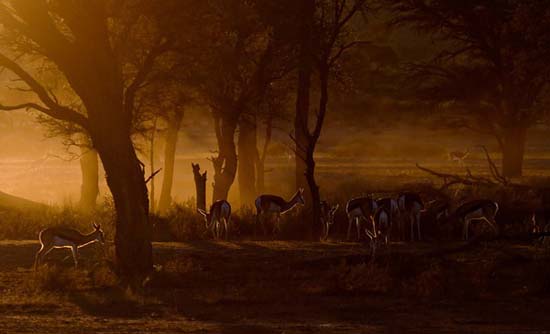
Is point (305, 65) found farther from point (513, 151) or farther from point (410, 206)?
point (513, 151)

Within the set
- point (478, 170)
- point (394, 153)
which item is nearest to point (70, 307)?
point (478, 170)

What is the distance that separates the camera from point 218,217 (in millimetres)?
24250

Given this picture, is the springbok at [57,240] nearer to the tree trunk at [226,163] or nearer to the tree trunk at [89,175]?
the tree trunk at [226,163]

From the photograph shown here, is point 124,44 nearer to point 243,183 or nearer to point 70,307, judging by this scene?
point 70,307

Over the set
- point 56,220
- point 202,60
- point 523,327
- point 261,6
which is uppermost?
point 261,6

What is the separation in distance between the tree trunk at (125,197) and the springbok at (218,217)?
17.2ft

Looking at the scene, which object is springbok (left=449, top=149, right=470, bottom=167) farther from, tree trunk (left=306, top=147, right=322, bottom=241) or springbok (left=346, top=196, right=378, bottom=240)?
springbok (left=346, top=196, right=378, bottom=240)

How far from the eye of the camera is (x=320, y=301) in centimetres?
1599

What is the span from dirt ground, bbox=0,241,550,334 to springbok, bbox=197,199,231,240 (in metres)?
2.10

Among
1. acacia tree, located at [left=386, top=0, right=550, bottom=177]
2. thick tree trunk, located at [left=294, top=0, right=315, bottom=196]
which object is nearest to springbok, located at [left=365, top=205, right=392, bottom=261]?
thick tree trunk, located at [left=294, top=0, right=315, bottom=196]

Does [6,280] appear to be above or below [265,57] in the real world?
below

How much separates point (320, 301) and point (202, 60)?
31.7 ft

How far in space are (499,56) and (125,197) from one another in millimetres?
23307

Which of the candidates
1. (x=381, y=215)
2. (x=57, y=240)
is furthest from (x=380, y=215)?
(x=57, y=240)
